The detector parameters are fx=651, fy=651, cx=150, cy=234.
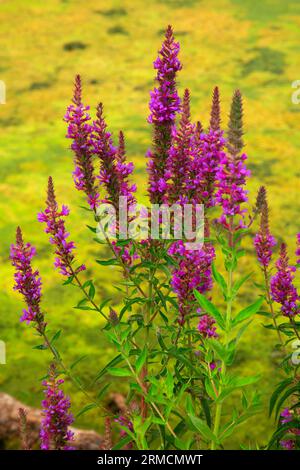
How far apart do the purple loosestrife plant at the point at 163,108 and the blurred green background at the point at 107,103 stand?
1.00 metres

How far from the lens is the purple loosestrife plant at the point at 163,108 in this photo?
3.92ft

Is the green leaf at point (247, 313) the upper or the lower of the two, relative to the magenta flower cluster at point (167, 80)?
lower

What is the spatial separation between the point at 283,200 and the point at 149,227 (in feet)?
6.62

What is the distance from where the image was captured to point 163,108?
120 centimetres

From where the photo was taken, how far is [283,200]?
10.4ft

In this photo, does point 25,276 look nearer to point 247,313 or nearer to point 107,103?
point 247,313

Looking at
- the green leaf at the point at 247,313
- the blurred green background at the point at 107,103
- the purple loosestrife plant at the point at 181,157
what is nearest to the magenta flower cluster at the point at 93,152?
the purple loosestrife plant at the point at 181,157

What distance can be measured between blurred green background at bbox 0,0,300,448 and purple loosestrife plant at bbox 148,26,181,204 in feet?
3.27

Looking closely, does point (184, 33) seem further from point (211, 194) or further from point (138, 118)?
point (211, 194)

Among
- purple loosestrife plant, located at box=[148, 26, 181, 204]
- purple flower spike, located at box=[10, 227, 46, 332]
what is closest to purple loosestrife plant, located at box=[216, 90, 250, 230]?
purple loosestrife plant, located at box=[148, 26, 181, 204]

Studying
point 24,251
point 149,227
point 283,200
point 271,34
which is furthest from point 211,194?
point 271,34

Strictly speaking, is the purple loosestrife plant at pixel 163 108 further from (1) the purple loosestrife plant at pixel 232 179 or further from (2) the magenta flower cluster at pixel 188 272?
(1) the purple loosestrife plant at pixel 232 179

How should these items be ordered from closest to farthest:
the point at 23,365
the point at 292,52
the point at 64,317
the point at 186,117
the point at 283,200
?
the point at 186,117
the point at 23,365
the point at 64,317
the point at 283,200
the point at 292,52

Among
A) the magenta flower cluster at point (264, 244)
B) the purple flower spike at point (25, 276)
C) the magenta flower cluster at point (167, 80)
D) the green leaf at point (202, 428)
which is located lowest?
the green leaf at point (202, 428)
